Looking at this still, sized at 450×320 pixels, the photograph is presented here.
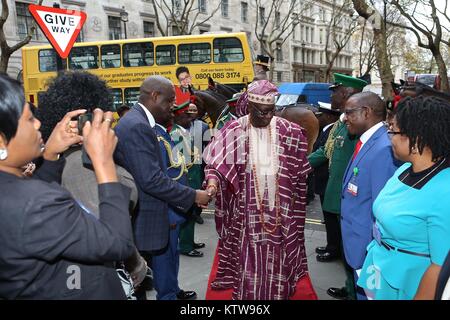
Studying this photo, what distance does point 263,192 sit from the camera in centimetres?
315

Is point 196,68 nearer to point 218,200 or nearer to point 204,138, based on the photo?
point 204,138

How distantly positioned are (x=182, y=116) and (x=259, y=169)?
2207mm

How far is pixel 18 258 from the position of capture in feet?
4.18

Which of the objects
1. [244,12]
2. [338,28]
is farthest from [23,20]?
[338,28]

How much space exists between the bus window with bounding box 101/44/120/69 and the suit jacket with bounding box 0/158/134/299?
14.8 m

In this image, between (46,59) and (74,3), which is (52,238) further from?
(74,3)

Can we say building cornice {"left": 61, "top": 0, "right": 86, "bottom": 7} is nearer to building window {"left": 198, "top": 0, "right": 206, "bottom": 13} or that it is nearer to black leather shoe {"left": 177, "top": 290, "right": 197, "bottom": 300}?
building window {"left": 198, "top": 0, "right": 206, "bottom": 13}

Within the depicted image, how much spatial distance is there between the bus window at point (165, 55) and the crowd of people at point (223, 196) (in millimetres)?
11400

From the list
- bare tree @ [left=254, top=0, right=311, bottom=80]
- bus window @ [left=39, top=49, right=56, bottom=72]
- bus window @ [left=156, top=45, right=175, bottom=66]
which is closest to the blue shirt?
bus window @ [left=156, top=45, right=175, bottom=66]

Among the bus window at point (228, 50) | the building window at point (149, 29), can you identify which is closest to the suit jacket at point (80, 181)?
the bus window at point (228, 50)

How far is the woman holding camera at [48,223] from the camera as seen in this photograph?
4.13 ft

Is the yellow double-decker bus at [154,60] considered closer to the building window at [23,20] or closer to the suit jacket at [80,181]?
the building window at [23,20]

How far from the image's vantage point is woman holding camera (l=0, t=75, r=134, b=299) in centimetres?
126
